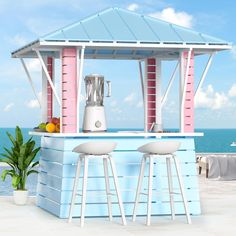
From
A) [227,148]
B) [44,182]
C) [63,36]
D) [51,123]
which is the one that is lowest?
[44,182]

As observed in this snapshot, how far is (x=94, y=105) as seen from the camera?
8.60 meters

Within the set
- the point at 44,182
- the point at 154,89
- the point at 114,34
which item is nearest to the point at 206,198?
the point at 154,89

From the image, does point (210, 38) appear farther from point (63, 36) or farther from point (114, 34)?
point (63, 36)

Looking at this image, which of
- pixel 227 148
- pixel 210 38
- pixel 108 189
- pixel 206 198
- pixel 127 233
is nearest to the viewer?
pixel 127 233

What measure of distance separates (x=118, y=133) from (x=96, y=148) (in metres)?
0.82

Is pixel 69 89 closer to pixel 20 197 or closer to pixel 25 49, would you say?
pixel 25 49

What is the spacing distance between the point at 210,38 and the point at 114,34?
3.61 ft

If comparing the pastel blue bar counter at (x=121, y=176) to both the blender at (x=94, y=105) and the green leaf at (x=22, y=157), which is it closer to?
the blender at (x=94, y=105)

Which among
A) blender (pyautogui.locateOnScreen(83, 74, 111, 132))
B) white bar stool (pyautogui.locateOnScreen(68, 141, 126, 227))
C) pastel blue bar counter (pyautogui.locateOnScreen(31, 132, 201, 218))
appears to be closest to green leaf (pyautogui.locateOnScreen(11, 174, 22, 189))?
pastel blue bar counter (pyautogui.locateOnScreen(31, 132, 201, 218))

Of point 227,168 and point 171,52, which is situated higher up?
point 171,52

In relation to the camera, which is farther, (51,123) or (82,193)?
(51,123)

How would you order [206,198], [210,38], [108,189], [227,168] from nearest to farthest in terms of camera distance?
1. [108,189]
2. [210,38]
3. [206,198]
4. [227,168]

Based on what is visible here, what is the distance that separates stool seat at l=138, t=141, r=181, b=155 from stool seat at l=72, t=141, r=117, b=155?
35cm

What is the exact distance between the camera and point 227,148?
68812mm
